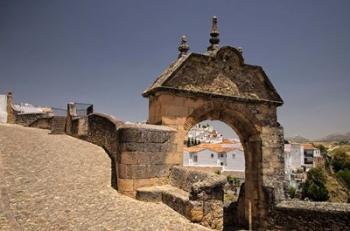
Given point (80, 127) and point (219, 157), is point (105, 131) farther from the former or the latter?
point (219, 157)

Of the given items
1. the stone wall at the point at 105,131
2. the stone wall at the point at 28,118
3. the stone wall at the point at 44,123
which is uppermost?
the stone wall at the point at 28,118

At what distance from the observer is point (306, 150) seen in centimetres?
8550

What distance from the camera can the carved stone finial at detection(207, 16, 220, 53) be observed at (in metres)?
11.9

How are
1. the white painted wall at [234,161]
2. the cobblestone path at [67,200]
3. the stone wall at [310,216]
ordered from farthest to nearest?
the white painted wall at [234,161] → the stone wall at [310,216] → the cobblestone path at [67,200]

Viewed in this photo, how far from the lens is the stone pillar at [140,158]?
7.93 m

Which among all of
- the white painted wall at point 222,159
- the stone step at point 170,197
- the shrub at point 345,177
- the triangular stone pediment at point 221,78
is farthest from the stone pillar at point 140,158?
the shrub at point 345,177

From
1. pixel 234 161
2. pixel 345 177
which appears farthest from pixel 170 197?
pixel 345 177

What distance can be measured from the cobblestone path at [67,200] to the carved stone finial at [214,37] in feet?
18.6

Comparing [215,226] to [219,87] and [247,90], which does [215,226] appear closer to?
[219,87]

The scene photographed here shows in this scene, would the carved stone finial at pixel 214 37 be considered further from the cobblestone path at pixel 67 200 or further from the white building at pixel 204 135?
the white building at pixel 204 135

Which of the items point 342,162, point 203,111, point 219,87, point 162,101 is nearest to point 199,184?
point 162,101

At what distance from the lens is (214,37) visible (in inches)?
477

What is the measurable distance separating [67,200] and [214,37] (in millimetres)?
8224

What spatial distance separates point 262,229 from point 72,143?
28.4 feet
